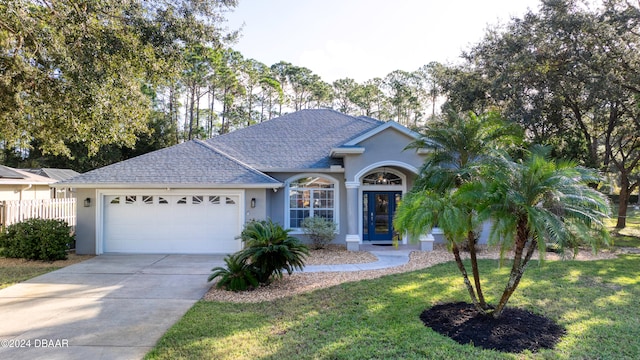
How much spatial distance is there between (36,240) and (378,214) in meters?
11.9

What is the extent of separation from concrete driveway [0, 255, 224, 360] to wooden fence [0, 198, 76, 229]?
5.23 m

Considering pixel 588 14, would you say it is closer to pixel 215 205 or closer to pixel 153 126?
pixel 215 205

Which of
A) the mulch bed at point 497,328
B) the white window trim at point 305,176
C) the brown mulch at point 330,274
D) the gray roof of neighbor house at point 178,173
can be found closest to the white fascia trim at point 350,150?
the white window trim at point 305,176

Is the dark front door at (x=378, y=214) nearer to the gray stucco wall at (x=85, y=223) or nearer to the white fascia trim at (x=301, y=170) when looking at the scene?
the white fascia trim at (x=301, y=170)

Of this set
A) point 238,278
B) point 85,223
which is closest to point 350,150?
point 238,278

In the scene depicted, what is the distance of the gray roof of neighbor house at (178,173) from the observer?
12750 mm

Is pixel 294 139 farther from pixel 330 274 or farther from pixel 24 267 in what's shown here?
pixel 24 267

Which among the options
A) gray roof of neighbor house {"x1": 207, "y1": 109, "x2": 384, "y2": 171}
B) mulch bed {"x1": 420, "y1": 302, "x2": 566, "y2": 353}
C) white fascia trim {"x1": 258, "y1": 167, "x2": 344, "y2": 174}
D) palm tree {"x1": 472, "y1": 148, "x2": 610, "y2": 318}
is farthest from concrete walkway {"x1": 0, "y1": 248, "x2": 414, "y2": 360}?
palm tree {"x1": 472, "y1": 148, "x2": 610, "y2": 318}

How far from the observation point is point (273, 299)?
789cm

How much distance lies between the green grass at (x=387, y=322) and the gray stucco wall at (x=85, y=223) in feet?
26.6

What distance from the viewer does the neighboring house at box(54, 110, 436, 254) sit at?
13164 mm

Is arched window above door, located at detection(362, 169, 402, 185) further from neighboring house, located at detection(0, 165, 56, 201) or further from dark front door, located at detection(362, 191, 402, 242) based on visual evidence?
neighboring house, located at detection(0, 165, 56, 201)

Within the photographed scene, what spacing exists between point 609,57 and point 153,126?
2979 centimetres

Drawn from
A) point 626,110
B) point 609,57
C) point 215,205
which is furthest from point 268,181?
point 626,110
